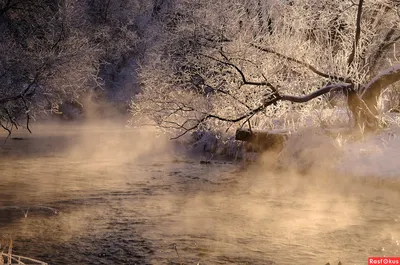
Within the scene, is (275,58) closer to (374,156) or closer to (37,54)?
(374,156)

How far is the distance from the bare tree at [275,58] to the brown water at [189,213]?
2611 mm

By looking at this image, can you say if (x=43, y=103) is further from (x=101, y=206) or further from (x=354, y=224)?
(x=354, y=224)

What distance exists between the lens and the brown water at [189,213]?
10094mm

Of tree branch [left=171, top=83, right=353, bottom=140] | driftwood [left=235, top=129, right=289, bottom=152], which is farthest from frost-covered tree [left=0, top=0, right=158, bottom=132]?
driftwood [left=235, top=129, right=289, bottom=152]

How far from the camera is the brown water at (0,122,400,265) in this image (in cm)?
1009

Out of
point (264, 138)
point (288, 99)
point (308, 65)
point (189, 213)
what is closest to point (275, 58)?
point (308, 65)

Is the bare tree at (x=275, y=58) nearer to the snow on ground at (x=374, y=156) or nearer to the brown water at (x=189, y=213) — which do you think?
the snow on ground at (x=374, y=156)

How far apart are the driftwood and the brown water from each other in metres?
1.14

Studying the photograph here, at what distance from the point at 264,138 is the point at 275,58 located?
4134mm

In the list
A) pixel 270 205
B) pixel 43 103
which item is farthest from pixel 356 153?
pixel 43 103

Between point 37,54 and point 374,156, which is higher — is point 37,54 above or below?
above

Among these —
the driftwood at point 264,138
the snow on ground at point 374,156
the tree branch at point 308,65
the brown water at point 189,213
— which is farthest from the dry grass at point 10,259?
the driftwood at point 264,138

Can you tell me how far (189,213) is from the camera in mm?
13383

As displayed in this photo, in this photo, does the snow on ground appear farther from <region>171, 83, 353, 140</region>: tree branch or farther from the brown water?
<region>171, 83, 353, 140</region>: tree branch
